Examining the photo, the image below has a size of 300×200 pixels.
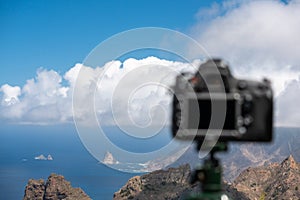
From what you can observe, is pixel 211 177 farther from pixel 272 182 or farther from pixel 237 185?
pixel 272 182

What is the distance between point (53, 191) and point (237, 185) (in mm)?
51922

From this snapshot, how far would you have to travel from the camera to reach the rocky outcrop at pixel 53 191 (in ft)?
422

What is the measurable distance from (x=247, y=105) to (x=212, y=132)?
15.5 inches

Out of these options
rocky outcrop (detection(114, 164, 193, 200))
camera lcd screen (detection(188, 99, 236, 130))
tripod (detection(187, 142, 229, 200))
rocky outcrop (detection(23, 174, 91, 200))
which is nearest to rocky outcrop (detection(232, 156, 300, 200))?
rocky outcrop (detection(114, 164, 193, 200))

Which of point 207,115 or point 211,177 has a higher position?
point 207,115

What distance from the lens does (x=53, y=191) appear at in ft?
426

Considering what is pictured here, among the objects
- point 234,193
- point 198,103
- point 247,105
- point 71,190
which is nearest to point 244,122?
point 247,105

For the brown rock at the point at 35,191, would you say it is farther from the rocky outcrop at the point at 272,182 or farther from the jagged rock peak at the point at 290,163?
the jagged rock peak at the point at 290,163

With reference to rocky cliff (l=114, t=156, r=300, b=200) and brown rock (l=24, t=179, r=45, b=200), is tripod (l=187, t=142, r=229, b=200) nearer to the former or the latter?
rocky cliff (l=114, t=156, r=300, b=200)

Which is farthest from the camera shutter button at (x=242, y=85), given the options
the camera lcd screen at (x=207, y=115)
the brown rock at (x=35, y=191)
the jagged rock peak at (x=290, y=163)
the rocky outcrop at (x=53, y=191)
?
the brown rock at (x=35, y=191)

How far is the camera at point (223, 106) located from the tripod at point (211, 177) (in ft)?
0.62

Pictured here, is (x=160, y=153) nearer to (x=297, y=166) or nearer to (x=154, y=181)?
(x=154, y=181)

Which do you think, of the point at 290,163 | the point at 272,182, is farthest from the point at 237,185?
the point at 290,163

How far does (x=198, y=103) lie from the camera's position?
163 inches
